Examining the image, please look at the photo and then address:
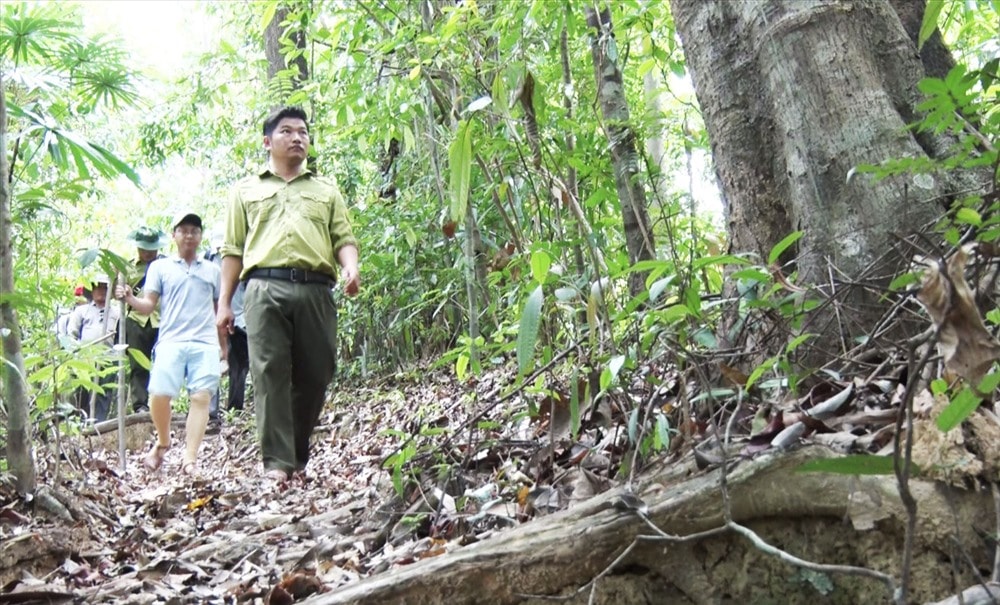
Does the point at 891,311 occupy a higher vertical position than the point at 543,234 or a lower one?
lower

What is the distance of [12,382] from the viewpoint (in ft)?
9.71

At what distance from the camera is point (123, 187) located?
72.0 feet

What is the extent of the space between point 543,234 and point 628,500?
2.81m

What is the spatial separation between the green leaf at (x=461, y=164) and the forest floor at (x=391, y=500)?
0.62m

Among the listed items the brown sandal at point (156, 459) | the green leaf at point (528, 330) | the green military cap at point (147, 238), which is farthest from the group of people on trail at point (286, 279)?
the green leaf at point (528, 330)

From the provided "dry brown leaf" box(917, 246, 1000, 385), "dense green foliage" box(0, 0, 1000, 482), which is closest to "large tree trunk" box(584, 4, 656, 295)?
"dense green foliage" box(0, 0, 1000, 482)

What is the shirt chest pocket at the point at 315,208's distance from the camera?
4625 millimetres

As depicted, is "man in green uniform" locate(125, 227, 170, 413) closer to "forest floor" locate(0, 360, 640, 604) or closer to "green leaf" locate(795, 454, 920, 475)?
"forest floor" locate(0, 360, 640, 604)

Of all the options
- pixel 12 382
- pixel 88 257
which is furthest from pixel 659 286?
pixel 88 257

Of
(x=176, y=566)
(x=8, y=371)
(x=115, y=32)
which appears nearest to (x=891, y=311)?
(x=176, y=566)

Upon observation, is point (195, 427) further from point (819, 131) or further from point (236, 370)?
point (819, 131)

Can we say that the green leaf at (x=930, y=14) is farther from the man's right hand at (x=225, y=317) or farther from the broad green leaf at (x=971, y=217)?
the man's right hand at (x=225, y=317)

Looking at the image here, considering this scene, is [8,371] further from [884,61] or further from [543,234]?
[884,61]

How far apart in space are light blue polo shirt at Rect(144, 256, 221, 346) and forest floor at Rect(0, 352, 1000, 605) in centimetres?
174
